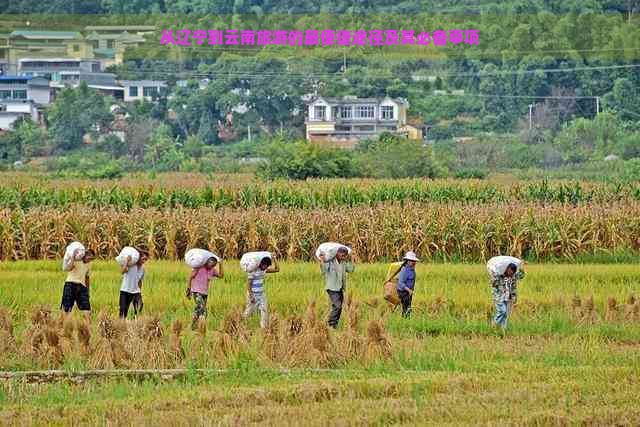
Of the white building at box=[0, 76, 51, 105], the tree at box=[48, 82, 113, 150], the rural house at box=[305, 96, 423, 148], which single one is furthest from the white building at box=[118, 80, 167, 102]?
the rural house at box=[305, 96, 423, 148]

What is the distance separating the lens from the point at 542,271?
24.4 meters

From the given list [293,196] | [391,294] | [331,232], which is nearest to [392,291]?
[391,294]

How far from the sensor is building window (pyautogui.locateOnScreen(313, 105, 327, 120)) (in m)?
90.2

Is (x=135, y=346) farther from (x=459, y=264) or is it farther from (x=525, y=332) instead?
(x=459, y=264)

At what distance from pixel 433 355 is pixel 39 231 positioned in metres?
13.3

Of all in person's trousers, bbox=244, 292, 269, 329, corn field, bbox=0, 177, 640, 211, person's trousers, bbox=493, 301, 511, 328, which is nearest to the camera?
person's trousers, bbox=244, 292, 269, 329

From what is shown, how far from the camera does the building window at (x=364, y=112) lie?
9038 cm

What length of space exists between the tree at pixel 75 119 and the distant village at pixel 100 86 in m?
1.35

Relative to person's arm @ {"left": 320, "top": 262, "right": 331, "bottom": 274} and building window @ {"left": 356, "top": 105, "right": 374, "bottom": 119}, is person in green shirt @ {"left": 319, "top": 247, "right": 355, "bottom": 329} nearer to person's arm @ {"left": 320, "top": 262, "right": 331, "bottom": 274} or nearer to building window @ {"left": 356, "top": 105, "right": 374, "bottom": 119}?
person's arm @ {"left": 320, "top": 262, "right": 331, "bottom": 274}

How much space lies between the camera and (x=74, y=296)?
59.3 ft

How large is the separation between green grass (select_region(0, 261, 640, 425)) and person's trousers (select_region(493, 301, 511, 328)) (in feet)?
0.50

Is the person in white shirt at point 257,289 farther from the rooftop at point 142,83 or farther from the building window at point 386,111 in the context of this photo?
the rooftop at point 142,83

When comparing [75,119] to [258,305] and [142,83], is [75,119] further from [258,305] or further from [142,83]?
[258,305]

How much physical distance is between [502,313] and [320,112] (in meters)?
73.4
